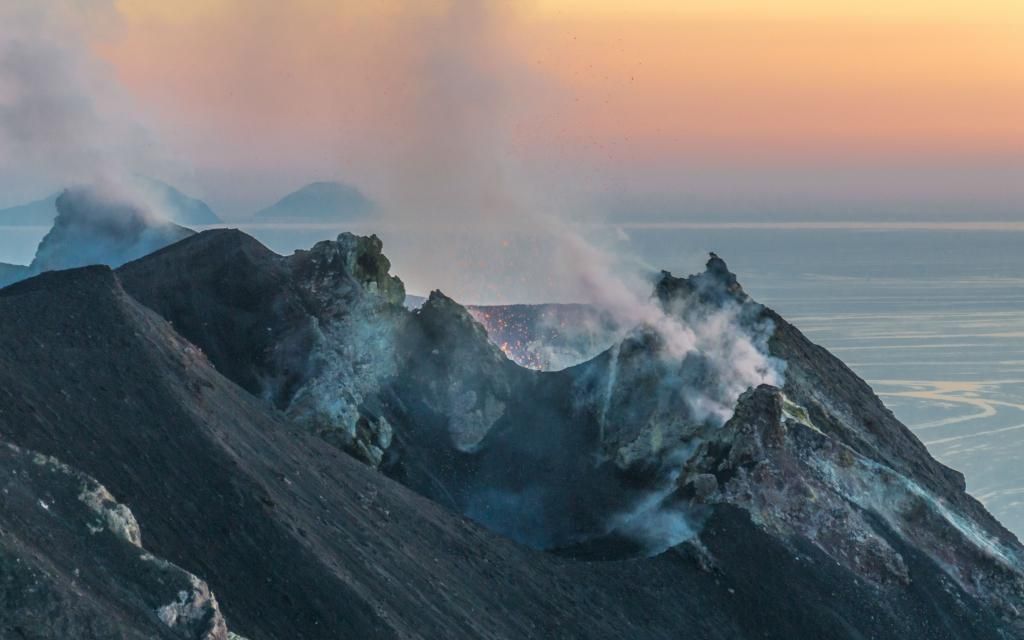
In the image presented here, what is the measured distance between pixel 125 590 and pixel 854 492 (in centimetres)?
3586

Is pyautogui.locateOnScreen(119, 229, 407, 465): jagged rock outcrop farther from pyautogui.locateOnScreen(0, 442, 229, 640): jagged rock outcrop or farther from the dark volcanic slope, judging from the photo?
pyautogui.locateOnScreen(0, 442, 229, 640): jagged rock outcrop

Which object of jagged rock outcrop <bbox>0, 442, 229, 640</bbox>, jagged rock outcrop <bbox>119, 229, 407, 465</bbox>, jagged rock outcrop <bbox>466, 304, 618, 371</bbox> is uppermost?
jagged rock outcrop <bbox>466, 304, 618, 371</bbox>

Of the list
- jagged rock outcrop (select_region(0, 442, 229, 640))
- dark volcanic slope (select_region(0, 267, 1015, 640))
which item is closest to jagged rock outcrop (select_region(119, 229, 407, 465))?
dark volcanic slope (select_region(0, 267, 1015, 640))

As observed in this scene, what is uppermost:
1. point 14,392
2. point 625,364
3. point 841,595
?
point 625,364

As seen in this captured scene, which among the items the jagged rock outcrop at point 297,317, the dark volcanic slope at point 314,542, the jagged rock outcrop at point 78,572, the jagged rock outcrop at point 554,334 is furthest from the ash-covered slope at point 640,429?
the jagged rock outcrop at point 554,334

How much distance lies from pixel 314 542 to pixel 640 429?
93.2 feet

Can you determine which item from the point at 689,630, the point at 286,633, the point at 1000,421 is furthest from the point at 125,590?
the point at 1000,421

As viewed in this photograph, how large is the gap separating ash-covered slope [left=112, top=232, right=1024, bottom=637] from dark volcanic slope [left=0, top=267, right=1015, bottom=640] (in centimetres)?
60

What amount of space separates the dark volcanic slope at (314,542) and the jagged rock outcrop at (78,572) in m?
0.31

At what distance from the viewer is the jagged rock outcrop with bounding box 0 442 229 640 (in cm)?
2698

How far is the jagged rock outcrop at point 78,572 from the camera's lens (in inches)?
1062

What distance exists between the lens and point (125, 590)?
30.1 meters

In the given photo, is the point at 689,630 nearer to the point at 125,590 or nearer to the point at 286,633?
the point at 286,633

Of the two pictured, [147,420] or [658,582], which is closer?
[147,420]
